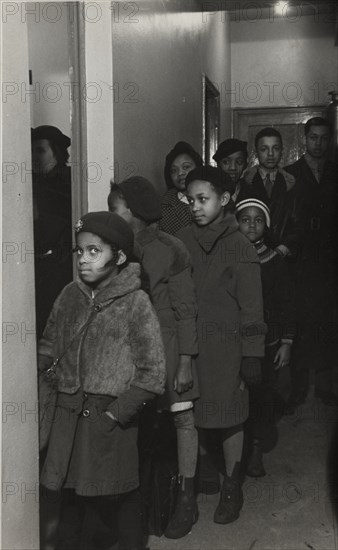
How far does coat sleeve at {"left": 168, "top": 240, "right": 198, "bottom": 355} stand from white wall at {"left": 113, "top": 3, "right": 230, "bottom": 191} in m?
0.62

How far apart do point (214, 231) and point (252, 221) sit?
46cm

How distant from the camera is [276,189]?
371 centimetres

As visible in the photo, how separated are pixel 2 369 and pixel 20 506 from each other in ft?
1.28

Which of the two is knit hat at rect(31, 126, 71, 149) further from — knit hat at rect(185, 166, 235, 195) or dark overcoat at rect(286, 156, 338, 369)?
dark overcoat at rect(286, 156, 338, 369)

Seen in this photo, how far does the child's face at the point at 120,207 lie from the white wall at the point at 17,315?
0.61 meters

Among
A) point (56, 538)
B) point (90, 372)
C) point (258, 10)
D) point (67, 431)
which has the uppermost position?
point (258, 10)

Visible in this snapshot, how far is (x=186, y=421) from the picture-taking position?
7.69 ft

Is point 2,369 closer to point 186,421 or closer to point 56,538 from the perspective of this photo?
point 56,538

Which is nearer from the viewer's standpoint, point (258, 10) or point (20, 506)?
point (20, 506)

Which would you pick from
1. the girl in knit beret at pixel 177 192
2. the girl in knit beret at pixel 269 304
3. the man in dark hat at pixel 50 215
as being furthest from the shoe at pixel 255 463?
the man in dark hat at pixel 50 215

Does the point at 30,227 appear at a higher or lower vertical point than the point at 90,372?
higher

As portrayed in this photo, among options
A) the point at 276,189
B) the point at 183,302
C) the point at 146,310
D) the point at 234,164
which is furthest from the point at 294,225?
the point at 146,310

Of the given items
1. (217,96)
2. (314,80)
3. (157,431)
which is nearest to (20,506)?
A: (157,431)

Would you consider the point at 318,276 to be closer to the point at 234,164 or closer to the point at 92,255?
the point at 234,164
